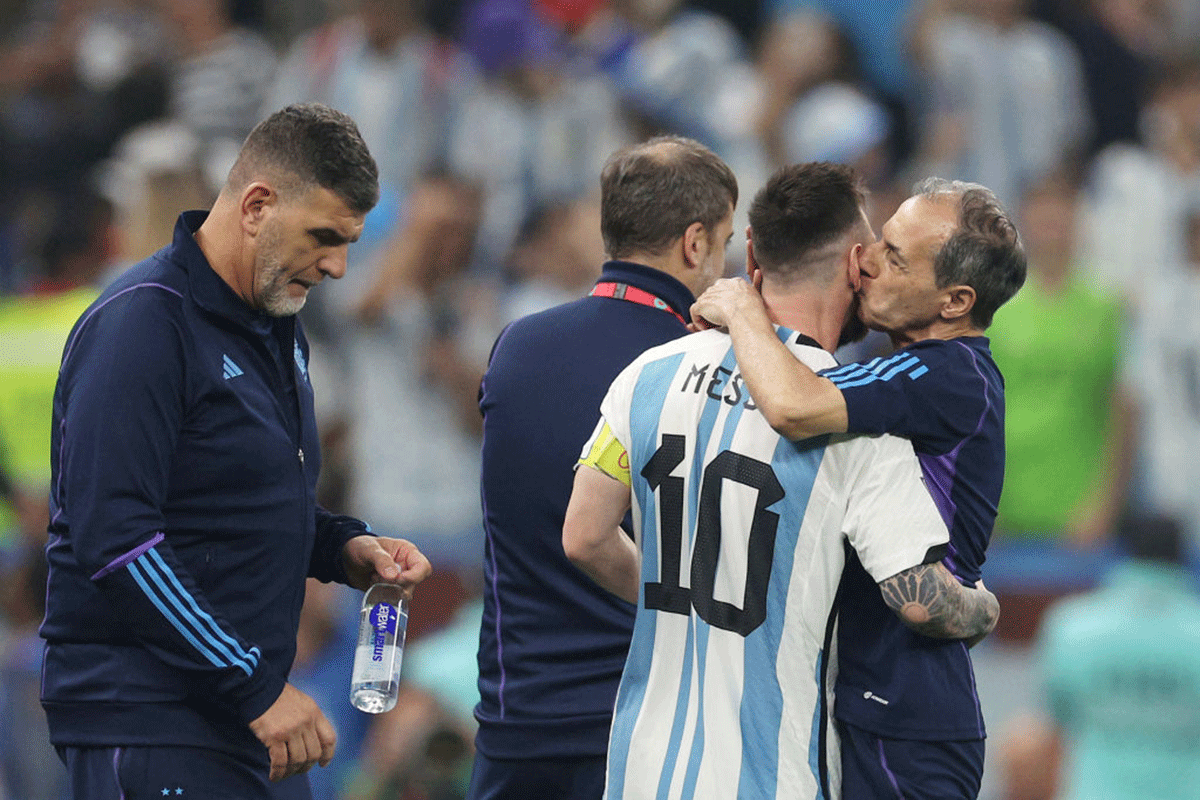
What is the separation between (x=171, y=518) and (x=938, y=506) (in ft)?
4.47

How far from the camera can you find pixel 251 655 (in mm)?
2770

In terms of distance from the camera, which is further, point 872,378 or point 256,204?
point 256,204

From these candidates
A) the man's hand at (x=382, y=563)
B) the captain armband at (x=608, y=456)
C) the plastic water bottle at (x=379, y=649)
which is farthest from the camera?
the plastic water bottle at (x=379, y=649)

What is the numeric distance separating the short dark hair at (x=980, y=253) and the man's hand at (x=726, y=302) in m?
0.33

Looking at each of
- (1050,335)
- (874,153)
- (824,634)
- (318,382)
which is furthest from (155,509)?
(874,153)

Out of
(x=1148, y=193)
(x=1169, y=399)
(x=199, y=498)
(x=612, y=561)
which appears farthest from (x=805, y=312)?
(x=1148, y=193)

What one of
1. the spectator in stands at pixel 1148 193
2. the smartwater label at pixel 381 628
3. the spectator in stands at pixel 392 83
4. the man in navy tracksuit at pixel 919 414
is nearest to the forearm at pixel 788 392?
the man in navy tracksuit at pixel 919 414

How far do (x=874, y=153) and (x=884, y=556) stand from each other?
21.4ft

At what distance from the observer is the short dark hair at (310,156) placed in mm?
2928

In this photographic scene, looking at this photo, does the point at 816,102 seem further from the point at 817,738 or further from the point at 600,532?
the point at 817,738

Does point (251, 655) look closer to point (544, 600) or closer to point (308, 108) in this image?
point (544, 600)

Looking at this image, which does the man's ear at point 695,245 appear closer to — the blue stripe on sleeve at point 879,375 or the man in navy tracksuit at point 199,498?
the man in navy tracksuit at point 199,498

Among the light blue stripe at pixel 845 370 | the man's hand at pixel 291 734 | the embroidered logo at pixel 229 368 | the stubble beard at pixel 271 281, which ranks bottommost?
the man's hand at pixel 291 734

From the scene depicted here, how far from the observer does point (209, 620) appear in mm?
2721
